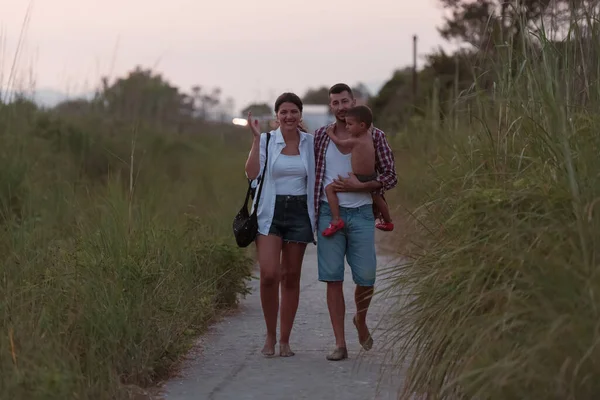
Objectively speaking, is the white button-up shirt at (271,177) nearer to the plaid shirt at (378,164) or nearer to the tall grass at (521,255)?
the plaid shirt at (378,164)

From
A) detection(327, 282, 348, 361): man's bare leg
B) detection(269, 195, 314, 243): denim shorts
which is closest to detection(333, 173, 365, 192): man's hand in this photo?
detection(269, 195, 314, 243): denim shorts

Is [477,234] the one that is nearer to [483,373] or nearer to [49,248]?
[483,373]

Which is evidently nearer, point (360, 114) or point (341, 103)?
point (360, 114)

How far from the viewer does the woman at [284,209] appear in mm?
8242

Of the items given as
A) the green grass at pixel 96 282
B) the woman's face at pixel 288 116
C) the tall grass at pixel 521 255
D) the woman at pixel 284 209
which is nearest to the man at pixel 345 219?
the woman at pixel 284 209

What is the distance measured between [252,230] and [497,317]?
3448mm

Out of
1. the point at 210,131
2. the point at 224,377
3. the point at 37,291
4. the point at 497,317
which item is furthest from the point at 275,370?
the point at 210,131

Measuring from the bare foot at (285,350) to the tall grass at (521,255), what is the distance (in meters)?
1.00

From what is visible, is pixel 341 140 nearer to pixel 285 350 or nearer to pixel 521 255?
pixel 285 350

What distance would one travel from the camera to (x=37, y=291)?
7.10 metres

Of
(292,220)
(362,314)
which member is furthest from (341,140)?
(362,314)

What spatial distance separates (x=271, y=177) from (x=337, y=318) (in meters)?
1.11

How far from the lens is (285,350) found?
8234mm

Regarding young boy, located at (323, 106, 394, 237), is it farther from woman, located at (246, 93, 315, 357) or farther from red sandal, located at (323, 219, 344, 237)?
woman, located at (246, 93, 315, 357)
